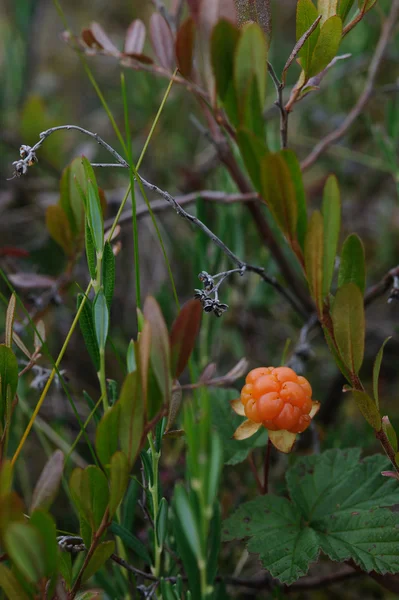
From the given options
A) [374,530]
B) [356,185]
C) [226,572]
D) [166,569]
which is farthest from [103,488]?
[356,185]

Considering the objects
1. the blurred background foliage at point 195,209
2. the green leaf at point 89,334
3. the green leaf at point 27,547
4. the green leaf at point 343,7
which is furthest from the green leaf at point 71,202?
the green leaf at point 27,547

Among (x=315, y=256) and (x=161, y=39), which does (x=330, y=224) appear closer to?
(x=315, y=256)

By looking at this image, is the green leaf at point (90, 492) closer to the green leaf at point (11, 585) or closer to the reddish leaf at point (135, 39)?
the green leaf at point (11, 585)

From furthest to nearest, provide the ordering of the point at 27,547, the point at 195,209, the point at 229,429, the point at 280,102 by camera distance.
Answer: the point at 195,209
the point at 229,429
the point at 280,102
the point at 27,547

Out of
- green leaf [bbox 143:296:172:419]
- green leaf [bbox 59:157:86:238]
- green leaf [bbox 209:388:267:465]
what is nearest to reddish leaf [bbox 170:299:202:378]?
green leaf [bbox 143:296:172:419]

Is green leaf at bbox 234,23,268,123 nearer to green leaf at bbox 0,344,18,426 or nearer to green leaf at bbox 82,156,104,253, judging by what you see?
green leaf at bbox 82,156,104,253

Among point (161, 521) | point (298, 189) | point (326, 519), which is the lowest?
point (326, 519)

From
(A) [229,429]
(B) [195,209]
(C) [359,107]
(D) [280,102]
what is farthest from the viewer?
(B) [195,209]

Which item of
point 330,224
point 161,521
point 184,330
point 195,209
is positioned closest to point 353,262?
point 330,224
